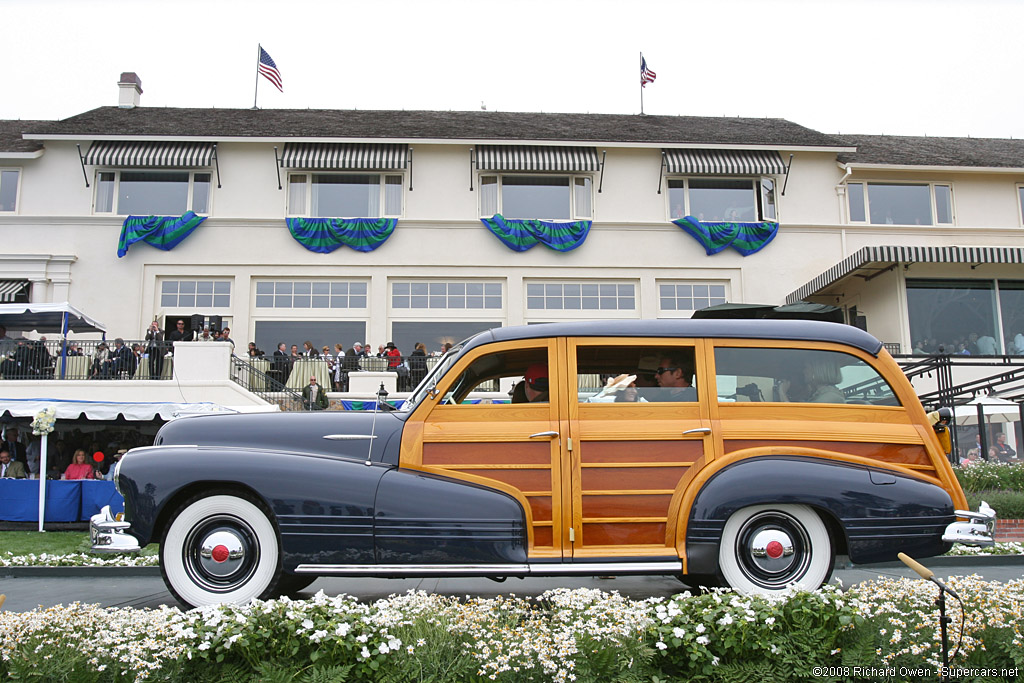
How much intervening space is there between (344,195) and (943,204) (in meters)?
20.2

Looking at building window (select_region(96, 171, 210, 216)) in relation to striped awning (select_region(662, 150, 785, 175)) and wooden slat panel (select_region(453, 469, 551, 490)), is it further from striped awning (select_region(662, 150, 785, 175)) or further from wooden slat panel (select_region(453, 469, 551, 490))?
wooden slat panel (select_region(453, 469, 551, 490))

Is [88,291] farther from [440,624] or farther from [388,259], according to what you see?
[440,624]

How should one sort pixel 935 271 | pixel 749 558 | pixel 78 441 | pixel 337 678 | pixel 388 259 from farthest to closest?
1. pixel 388 259
2. pixel 935 271
3. pixel 78 441
4. pixel 749 558
5. pixel 337 678

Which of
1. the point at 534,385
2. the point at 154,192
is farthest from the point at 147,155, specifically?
the point at 534,385

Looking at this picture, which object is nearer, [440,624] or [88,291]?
[440,624]

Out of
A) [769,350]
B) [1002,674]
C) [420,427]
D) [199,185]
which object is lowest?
[1002,674]

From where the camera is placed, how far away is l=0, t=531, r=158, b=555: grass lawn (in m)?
10.6

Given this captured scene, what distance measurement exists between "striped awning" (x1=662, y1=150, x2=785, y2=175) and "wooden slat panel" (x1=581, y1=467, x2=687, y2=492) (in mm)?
20053

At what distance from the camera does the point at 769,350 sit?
587 cm

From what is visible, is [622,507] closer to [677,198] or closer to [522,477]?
[522,477]

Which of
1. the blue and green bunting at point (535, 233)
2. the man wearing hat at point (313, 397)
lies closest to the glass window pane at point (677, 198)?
the blue and green bunting at point (535, 233)

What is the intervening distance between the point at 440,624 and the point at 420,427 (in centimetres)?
170

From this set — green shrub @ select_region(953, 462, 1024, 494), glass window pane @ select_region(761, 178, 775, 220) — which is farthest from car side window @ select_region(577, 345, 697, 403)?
glass window pane @ select_region(761, 178, 775, 220)

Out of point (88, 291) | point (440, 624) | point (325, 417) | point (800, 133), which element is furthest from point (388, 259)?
point (440, 624)
